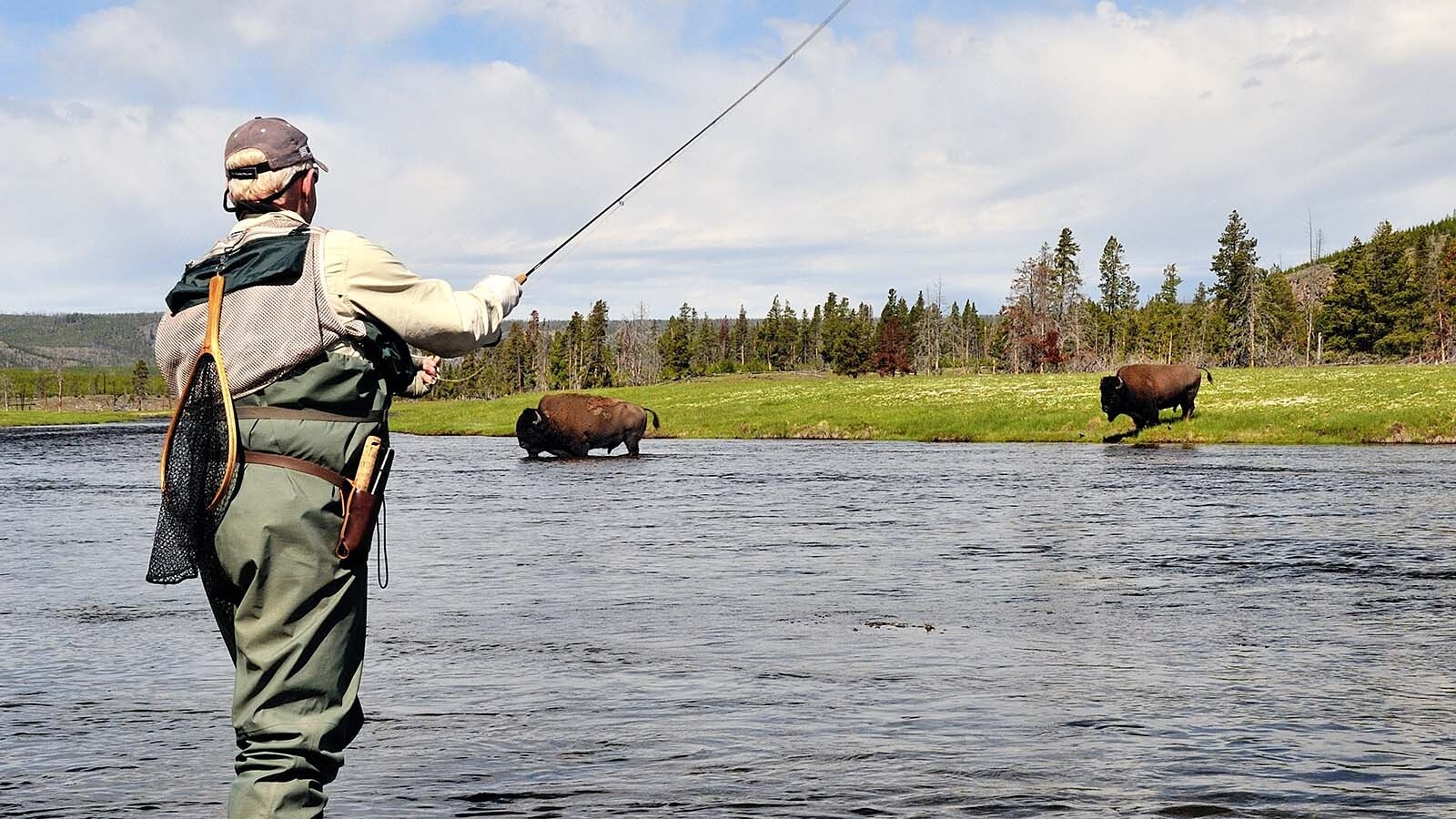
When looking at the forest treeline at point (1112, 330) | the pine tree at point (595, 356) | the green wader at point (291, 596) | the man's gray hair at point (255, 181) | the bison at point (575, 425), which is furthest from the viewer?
the pine tree at point (595, 356)

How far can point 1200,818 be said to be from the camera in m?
5.11

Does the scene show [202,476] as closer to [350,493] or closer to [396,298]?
[350,493]

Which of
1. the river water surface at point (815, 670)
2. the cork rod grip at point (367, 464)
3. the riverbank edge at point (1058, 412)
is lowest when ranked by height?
the river water surface at point (815, 670)

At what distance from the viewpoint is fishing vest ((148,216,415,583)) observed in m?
4.06

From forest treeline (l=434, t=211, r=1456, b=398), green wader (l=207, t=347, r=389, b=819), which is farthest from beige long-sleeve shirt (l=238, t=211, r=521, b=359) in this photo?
forest treeline (l=434, t=211, r=1456, b=398)

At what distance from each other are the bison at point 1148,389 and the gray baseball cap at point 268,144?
39.9m

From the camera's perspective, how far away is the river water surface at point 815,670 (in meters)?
5.60

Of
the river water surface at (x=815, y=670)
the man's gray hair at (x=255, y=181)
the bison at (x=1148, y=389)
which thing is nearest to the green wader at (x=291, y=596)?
the man's gray hair at (x=255, y=181)

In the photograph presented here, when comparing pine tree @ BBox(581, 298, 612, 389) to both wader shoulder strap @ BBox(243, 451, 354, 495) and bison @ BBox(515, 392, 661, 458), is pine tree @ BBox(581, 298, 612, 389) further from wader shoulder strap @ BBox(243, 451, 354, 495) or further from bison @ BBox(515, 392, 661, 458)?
wader shoulder strap @ BBox(243, 451, 354, 495)

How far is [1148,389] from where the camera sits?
142ft

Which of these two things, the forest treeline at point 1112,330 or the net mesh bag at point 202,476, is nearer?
the net mesh bag at point 202,476

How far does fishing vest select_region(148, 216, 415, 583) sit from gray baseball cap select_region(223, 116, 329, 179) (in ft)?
0.71

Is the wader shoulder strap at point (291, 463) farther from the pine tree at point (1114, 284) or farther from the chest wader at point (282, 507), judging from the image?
the pine tree at point (1114, 284)

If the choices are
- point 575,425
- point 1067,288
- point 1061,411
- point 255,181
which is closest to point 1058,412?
point 1061,411
